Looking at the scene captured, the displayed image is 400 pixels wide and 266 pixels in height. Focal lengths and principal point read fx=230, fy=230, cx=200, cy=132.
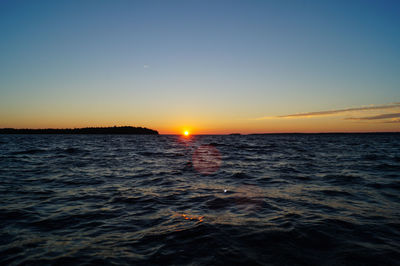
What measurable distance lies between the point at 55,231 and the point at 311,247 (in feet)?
19.4

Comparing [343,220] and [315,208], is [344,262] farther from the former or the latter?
[315,208]

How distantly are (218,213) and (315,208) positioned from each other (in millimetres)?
3260

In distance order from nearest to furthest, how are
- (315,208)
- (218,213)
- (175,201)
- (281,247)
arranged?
(281,247)
(218,213)
(315,208)
(175,201)

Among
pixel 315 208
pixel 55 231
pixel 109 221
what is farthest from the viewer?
pixel 315 208

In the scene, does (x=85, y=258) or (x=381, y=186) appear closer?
(x=85, y=258)

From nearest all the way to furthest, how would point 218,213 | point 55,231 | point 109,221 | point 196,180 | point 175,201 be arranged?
point 55,231, point 109,221, point 218,213, point 175,201, point 196,180

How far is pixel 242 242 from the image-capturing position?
497cm

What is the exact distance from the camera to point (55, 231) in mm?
5617

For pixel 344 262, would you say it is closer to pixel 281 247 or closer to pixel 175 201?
pixel 281 247

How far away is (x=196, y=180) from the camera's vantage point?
12445mm

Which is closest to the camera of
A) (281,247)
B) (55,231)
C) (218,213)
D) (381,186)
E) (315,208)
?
(281,247)

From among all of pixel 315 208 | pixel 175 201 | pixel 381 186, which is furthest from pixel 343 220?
pixel 381 186

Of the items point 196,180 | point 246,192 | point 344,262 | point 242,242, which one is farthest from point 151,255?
point 196,180

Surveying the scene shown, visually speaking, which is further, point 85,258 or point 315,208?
point 315,208
